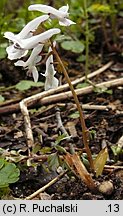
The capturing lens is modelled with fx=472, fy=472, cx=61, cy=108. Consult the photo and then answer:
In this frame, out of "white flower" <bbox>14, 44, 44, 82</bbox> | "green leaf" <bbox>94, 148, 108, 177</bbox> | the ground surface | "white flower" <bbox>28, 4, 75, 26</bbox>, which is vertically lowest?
the ground surface

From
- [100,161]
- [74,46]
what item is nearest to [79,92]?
[74,46]

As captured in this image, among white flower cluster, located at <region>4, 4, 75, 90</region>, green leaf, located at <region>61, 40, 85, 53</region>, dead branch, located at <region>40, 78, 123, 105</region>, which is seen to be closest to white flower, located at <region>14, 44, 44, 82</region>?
white flower cluster, located at <region>4, 4, 75, 90</region>

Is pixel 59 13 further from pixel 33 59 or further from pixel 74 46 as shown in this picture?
pixel 74 46

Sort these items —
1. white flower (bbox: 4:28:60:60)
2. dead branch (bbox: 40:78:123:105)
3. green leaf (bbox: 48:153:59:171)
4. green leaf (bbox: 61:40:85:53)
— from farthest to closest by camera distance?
green leaf (bbox: 61:40:85:53), dead branch (bbox: 40:78:123:105), green leaf (bbox: 48:153:59:171), white flower (bbox: 4:28:60:60)

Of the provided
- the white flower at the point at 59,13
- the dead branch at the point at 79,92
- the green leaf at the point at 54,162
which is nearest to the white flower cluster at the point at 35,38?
the white flower at the point at 59,13

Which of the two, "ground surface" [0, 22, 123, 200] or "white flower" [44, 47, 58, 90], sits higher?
"white flower" [44, 47, 58, 90]

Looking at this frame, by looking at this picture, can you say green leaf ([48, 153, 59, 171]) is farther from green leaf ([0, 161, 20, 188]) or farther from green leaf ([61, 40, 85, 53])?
green leaf ([61, 40, 85, 53])

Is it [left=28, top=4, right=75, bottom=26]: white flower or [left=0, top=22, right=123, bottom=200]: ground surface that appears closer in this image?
[left=28, top=4, right=75, bottom=26]: white flower

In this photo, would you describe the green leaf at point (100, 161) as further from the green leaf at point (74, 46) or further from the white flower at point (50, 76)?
the green leaf at point (74, 46)
